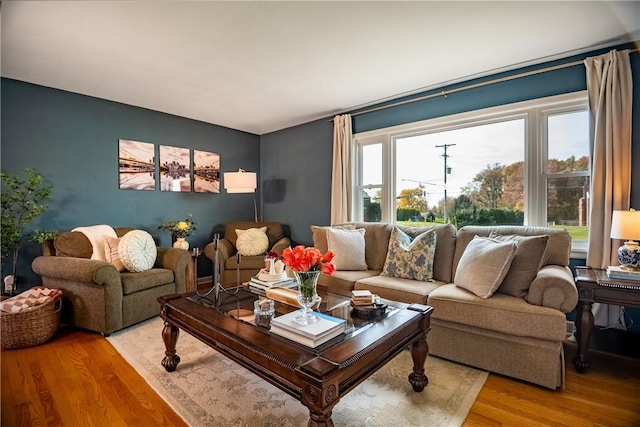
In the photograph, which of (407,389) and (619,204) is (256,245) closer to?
(407,389)

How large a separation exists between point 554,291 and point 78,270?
12.0 feet

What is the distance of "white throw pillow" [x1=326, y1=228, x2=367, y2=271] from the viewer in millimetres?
3098

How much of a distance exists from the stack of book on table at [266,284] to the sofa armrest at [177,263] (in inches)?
54.0

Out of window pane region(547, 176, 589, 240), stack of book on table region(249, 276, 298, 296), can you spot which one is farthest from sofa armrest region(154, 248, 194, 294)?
window pane region(547, 176, 589, 240)

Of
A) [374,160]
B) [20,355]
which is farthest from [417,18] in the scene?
[20,355]

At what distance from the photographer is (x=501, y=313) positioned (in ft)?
6.55

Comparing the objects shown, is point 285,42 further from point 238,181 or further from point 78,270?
point 78,270

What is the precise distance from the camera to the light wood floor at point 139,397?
1.63m

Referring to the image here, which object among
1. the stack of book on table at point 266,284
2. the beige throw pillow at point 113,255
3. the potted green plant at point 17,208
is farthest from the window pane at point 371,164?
the potted green plant at point 17,208

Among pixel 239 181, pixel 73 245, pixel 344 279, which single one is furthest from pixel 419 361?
pixel 73 245

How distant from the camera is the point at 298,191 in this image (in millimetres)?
4789

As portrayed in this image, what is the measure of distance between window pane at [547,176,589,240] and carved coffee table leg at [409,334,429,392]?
1.92 metres

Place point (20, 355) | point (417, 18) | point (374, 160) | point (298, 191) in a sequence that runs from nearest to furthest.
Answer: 1. point (417, 18)
2. point (20, 355)
3. point (374, 160)
4. point (298, 191)

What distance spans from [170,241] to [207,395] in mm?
2897
